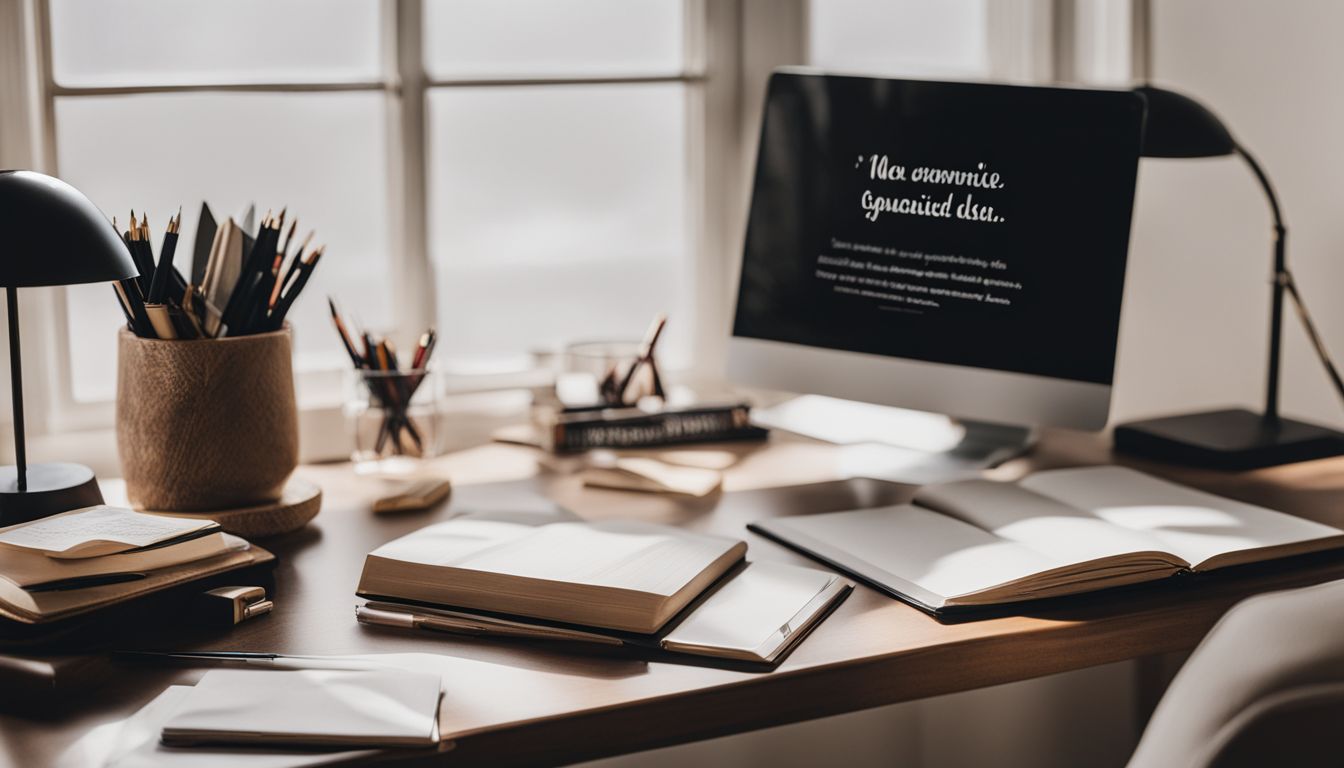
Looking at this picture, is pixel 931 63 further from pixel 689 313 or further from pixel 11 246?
pixel 11 246

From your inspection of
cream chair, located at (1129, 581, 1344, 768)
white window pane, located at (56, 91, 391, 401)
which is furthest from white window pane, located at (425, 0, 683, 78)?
cream chair, located at (1129, 581, 1344, 768)

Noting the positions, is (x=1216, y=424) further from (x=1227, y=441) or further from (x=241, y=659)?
(x=241, y=659)

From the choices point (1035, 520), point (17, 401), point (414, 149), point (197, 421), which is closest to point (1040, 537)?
point (1035, 520)

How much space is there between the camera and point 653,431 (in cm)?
149

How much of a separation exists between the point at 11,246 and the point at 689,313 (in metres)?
1.05

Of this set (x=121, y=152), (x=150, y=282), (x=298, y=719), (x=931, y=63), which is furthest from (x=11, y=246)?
(x=931, y=63)

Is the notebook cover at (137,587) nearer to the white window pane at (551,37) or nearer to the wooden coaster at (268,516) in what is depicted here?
the wooden coaster at (268,516)

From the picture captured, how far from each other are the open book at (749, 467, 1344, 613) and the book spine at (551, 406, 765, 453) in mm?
346

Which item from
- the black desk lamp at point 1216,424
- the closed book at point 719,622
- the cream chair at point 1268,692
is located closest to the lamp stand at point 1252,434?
the black desk lamp at point 1216,424

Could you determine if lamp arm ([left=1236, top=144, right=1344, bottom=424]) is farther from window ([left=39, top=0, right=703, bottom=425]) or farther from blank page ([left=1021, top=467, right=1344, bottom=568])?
window ([left=39, top=0, right=703, bottom=425])

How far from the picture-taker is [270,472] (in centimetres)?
116

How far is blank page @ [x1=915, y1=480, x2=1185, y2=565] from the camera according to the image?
3.31 ft

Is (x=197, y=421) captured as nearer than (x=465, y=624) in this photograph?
No

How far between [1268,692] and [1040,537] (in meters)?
0.55
